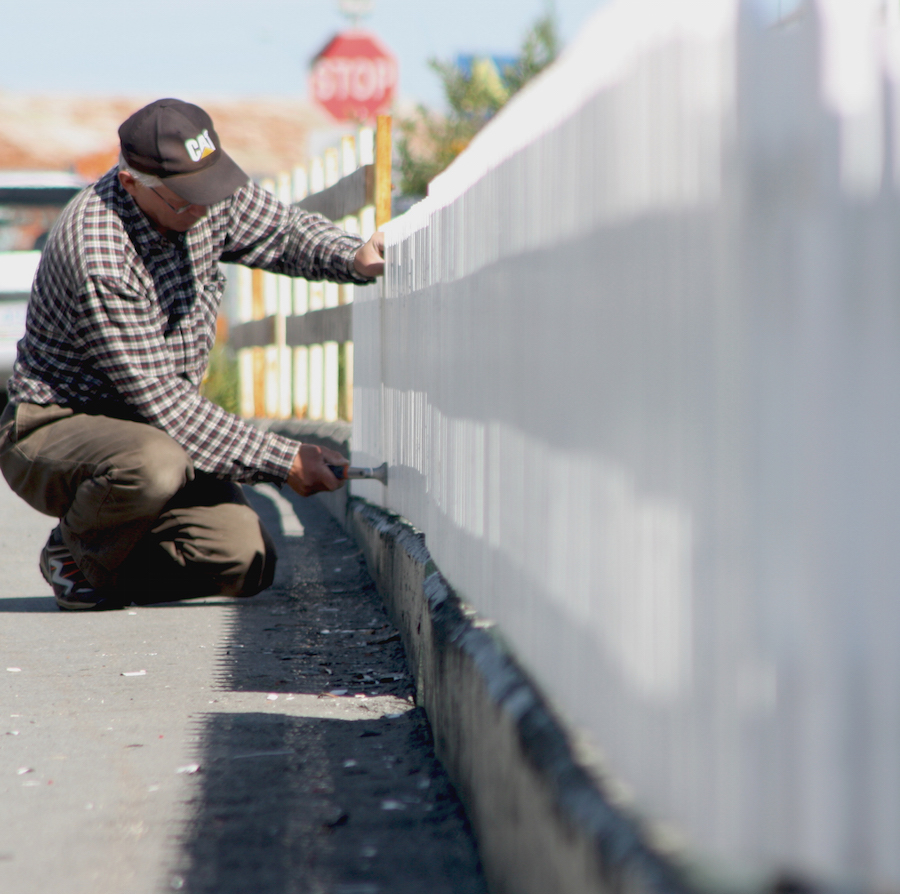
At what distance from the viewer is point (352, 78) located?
25.2 meters

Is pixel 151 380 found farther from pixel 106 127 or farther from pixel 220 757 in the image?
pixel 106 127

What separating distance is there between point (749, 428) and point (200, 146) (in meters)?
3.23

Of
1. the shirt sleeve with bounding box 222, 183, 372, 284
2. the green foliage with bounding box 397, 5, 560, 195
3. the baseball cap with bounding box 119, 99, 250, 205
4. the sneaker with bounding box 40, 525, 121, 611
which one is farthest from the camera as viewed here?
the green foliage with bounding box 397, 5, 560, 195

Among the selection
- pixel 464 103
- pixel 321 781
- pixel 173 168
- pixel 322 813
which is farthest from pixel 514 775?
pixel 464 103

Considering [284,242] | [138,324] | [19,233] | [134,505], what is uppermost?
[19,233]

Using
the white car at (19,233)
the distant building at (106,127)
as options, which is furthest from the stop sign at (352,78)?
the distant building at (106,127)

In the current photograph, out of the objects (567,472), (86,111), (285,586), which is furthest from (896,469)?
(86,111)

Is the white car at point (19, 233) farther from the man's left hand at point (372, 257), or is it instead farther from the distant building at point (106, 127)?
the distant building at point (106, 127)

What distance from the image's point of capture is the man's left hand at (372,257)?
454 centimetres

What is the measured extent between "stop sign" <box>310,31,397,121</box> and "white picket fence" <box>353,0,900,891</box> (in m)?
24.0

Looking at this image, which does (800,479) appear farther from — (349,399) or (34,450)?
(349,399)

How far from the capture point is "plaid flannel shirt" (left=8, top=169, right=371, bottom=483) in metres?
4.12

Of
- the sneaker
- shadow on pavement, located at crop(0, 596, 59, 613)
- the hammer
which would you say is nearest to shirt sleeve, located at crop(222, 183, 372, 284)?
the hammer

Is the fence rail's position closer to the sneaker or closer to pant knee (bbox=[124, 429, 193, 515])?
pant knee (bbox=[124, 429, 193, 515])
